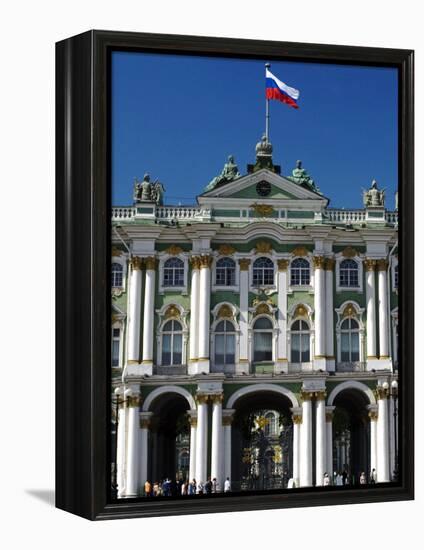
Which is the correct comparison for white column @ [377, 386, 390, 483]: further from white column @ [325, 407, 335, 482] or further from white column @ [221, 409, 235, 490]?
white column @ [221, 409, 235, 490]

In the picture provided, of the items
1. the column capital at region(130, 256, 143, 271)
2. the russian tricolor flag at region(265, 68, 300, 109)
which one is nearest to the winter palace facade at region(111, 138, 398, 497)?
the column capital at region(130, 256, 143, 271)

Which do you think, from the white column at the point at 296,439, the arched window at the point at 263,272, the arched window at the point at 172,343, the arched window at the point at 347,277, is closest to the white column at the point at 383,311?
the arched window at the point at 347,277

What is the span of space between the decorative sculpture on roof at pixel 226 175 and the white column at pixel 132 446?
260cm

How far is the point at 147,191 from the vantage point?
2186cm

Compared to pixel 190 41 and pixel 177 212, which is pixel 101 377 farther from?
pixel 190 41

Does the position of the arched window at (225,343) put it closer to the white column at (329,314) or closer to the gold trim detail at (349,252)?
the white column at (329,314)

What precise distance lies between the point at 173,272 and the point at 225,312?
81 centimetres

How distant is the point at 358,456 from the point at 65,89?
575 cm

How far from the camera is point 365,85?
2302 cm

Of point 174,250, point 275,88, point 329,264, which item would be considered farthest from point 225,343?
point 275,88

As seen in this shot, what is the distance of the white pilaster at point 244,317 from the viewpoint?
2262cm

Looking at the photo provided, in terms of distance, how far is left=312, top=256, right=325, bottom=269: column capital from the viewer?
22953 mm

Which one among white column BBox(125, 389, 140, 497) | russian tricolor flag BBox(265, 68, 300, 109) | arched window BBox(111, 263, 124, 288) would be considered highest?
russian tricolor flag BBox(265, 68, 300, 109)

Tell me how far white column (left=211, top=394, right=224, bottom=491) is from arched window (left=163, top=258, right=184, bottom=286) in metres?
1.44
